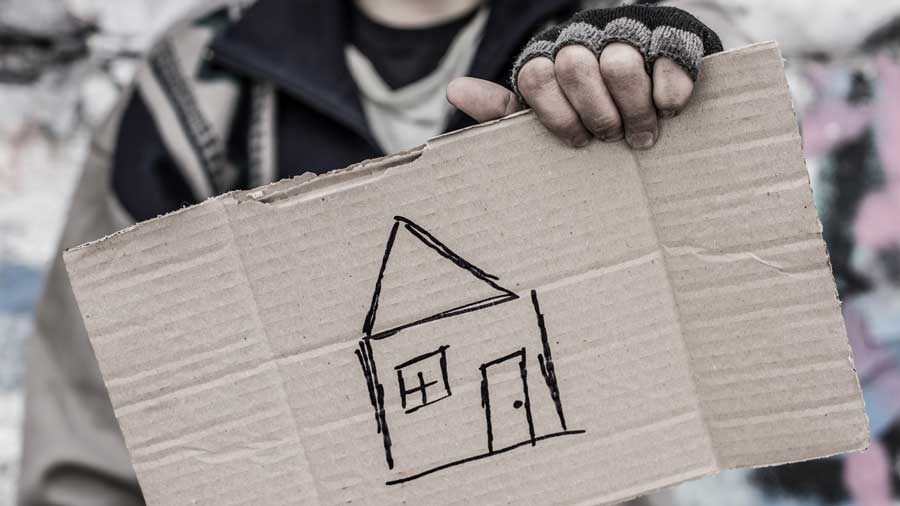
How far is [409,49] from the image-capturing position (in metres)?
1.05

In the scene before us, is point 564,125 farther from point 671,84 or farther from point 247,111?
point 247,111

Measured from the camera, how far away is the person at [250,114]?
100 cm

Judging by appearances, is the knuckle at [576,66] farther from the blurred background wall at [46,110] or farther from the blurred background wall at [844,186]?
the blurred background wall at [46,110]

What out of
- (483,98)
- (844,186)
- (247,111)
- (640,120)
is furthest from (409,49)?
(844,186)

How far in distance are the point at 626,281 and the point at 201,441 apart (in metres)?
0.31

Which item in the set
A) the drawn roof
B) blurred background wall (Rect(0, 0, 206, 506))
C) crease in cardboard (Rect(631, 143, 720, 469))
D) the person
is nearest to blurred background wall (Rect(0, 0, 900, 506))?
blurred background wall (Rect(0, 0, 206, 506))

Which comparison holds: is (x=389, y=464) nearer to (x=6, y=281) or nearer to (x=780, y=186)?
(x=780, y=186)

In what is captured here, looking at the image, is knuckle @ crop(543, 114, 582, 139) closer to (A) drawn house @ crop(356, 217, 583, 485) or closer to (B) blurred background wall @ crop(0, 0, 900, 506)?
(A) drawn house @ crop(356, 217, 583, 485)

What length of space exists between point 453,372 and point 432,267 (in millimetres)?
74

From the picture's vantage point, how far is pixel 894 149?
4.30 ft

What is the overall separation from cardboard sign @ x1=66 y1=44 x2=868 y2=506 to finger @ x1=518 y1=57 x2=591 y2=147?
0.01m

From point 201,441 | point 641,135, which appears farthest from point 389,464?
point 641,135

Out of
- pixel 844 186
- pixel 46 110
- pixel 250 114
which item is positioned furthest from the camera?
pixel 46 110

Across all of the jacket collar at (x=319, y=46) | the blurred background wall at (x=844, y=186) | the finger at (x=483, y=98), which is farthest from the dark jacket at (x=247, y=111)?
the blurred background wall at (x=844, y=186)
